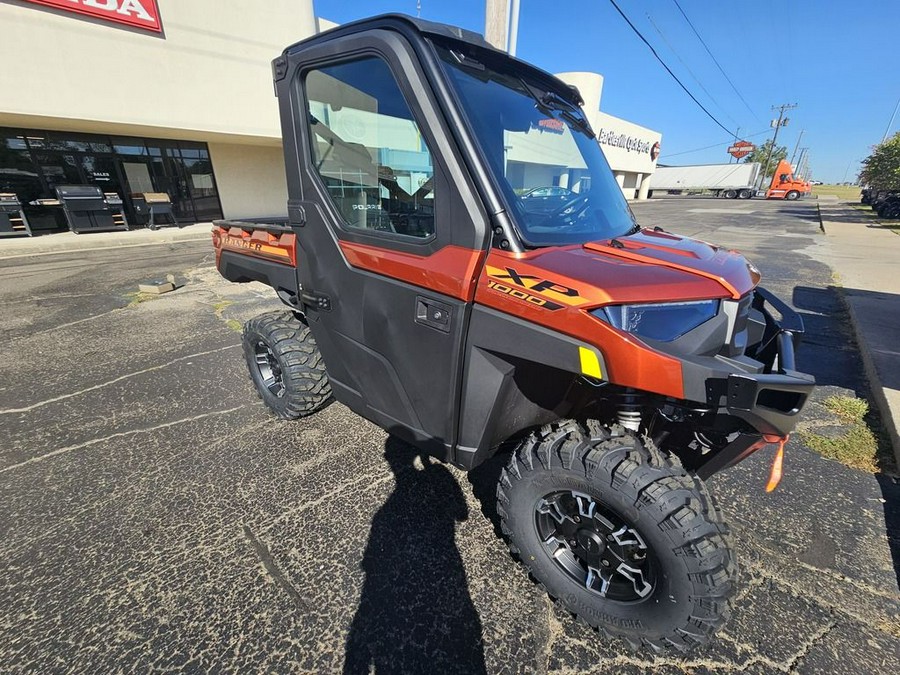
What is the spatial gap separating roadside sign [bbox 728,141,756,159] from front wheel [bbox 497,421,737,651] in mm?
99268

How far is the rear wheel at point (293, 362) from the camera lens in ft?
8.88

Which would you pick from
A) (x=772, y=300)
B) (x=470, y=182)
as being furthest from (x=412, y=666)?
(x=772, y=300)

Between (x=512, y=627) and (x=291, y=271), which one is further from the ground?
(x=291, y=271)

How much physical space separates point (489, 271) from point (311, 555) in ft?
5.41

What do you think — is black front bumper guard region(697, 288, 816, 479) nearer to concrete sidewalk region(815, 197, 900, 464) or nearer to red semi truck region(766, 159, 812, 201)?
concrete sidewalk region(815, 197, 900, 464)

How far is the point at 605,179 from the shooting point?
2.31 metres

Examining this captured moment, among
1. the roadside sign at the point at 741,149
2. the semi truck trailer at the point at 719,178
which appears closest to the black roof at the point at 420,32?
the semi truck trailer at the point at 719,178

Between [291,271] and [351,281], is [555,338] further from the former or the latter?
[291,271]

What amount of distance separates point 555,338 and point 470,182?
0.67 meters

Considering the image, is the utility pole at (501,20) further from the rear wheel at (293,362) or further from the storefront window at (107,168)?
the storefront window at (107,168)

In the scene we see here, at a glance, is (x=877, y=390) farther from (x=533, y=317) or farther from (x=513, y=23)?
(x=513, y=23)

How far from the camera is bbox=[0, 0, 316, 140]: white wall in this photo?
987cm

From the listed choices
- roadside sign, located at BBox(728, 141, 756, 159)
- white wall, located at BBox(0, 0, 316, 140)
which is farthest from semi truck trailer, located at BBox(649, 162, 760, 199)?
white wall, located at BBox(0, 0, 316, 140)

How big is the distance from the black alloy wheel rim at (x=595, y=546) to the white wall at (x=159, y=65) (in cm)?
1532
